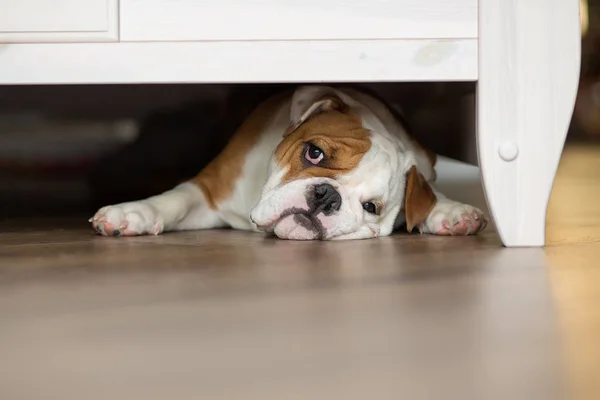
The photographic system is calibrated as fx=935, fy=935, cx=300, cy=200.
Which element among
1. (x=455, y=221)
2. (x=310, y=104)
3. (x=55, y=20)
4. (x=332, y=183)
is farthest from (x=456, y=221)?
(x=55, y=20)

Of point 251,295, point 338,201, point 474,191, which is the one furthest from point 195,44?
point 474,191

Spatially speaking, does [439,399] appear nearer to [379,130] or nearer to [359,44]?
[359,44]

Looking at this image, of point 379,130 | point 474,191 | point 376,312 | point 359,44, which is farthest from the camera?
point 474,191

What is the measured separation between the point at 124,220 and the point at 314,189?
0.38m

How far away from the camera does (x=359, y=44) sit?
154cm

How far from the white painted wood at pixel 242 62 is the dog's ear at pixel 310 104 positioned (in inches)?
14.2

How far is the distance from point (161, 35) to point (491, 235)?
76cm

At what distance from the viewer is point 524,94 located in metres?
1.57

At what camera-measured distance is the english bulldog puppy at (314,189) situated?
1800 millimetres

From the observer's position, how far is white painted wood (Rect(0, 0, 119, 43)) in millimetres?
1550

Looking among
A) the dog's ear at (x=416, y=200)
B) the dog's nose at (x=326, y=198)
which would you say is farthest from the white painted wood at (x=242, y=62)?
the dog's ear at (x=416, y=200)

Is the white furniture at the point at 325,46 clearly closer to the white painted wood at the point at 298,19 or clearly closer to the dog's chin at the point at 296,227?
the white painted wood at the point at 298,19

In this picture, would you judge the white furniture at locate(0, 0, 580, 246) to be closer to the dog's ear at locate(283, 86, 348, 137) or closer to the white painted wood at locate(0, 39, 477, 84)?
the white painted wood at locate(0, 39, 477, 84)

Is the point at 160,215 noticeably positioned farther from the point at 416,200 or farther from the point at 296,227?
the point at 416,200
